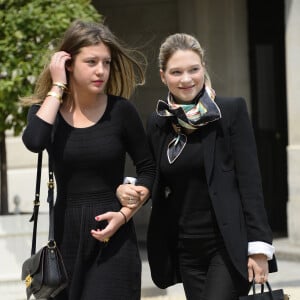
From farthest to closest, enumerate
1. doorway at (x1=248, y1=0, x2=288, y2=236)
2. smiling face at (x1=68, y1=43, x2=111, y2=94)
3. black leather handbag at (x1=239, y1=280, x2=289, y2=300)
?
doorway at (x1=248, y1=0, x2=288, y2=236) < smiling face at (x1=68, y1=43, x2=111, y2=94) < black leather handbag at (x1=239, y1=280, x2=289, y2=300)

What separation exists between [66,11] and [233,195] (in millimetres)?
3680

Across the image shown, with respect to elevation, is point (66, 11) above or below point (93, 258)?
above

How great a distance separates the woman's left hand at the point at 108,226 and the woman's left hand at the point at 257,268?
59 cm

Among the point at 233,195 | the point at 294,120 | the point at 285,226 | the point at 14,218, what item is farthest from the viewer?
the point at 285,226

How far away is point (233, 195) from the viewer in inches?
176

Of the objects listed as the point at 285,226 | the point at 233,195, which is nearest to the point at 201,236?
the point at 233,195

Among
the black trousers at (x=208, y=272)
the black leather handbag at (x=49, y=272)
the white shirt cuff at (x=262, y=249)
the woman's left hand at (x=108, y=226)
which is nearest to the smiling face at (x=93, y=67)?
the black leather handbag at (x=49, y=272)

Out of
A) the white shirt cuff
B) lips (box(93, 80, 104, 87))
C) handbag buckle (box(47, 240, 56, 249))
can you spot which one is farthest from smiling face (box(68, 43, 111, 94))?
the white shirt cuff

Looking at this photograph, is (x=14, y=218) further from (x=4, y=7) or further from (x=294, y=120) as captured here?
(x=294, y=120)

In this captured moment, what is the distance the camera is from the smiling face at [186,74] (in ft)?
14.6

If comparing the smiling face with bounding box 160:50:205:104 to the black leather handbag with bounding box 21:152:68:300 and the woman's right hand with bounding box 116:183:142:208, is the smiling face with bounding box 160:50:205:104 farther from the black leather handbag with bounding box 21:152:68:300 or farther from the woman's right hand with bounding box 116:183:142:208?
the black leather handbag with bounding box 21:152:68:300

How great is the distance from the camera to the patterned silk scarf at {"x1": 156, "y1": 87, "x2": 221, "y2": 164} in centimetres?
442

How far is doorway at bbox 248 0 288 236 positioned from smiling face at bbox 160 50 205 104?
7.05 metres

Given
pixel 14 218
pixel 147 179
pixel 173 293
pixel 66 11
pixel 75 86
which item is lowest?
pixel 173 293
